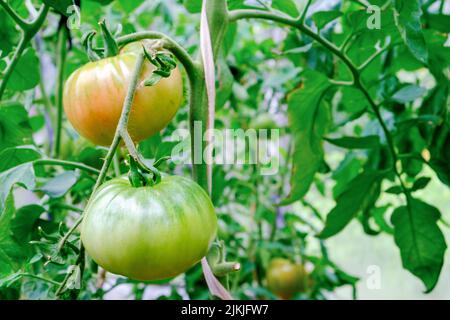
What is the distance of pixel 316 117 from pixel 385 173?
0.40ft

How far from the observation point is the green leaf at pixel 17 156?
1.98ft

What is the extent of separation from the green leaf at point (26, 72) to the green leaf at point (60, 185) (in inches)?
4.6

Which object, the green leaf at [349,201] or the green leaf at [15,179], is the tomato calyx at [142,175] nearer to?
the green leaf at [15,179]

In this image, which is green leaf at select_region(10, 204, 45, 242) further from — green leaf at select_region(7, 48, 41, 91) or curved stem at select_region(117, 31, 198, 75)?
curved stem at select_region(117, 31, 198, 75)

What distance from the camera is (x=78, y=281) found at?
39 centimetres

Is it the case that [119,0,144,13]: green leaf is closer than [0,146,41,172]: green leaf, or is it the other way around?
[0,146,41,172]: green leaf

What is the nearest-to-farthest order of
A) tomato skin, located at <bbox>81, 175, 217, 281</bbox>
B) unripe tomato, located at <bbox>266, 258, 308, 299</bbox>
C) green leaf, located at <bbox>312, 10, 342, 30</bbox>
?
tomato skin, located at <bbox>81, 175, 217, 281</bbox>, green leaf, located at <bbox>312, 10, 342, 30</bbox>, unripe tomato, located at <bbox>266, 258, 308, 299</bbox>

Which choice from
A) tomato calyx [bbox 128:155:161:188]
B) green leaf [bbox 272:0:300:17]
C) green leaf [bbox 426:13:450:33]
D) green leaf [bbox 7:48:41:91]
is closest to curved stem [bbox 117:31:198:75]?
tomato calyx [bbox 128:155:161:188]

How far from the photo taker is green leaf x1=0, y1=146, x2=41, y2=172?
0.60 metres

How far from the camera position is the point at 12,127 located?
65 cm

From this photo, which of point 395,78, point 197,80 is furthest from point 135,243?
point 395,78

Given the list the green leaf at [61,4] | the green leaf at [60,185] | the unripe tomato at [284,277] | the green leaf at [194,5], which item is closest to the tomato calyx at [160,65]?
the green leaf at [61,4]

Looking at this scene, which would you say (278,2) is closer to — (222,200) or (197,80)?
(197,80)

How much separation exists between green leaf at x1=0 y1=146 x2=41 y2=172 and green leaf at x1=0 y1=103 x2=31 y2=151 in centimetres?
5
